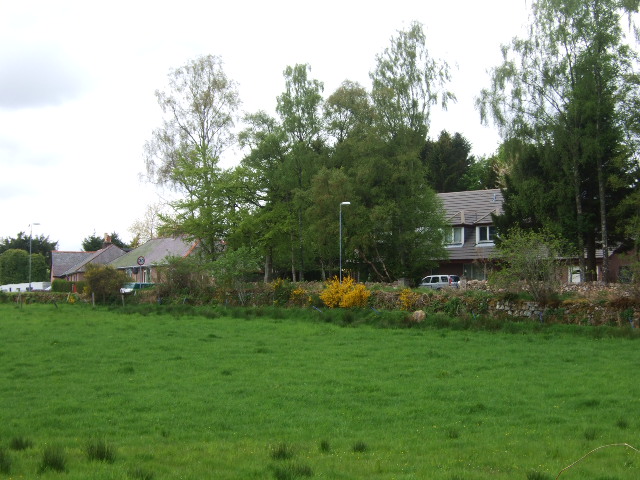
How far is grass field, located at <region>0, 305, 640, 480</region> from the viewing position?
8586 millimetres

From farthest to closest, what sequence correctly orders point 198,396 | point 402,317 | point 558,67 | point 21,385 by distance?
1. point 558,67
2. point 402,317
3. point 21,385
4. point 198,396

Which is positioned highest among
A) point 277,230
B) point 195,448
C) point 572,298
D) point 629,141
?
point 629,141

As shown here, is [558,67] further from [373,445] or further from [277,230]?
[373,445]

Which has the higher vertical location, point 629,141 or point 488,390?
point 629,141

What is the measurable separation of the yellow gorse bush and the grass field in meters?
7.81

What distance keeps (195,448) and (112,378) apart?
23.4 ft

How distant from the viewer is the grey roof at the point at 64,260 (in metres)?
101

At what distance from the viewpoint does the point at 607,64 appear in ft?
106

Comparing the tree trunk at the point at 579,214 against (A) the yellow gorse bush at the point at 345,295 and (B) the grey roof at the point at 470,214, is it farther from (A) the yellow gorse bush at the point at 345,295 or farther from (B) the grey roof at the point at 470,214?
(B) the grey roof at the point at 470,214

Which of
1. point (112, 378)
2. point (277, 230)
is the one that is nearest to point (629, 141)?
point (277, 230)

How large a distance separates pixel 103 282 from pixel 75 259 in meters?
63.0

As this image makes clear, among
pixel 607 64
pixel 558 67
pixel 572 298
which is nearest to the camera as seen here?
pixel 572 298

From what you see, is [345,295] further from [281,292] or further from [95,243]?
[95,243]

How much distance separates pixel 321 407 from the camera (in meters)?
12.8
